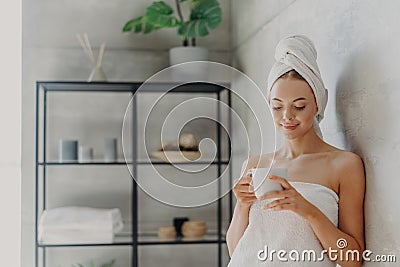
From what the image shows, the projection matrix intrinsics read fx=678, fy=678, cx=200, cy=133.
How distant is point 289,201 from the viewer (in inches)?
63.0

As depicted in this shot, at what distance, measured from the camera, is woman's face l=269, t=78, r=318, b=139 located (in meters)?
1.73

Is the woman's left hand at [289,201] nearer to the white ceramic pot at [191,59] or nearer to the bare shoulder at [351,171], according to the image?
the bare shoulder at [351,171]

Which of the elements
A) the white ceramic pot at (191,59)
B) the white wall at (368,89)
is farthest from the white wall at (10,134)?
the white wall at (368,89)

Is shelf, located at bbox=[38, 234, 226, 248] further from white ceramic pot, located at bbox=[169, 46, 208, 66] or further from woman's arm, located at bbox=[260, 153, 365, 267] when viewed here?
woman's arm, located at bbox=[260, 153, 365, 267]

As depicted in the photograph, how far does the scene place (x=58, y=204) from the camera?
321cm

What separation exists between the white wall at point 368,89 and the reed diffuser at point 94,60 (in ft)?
3.81

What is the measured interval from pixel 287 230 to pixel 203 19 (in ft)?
5.23

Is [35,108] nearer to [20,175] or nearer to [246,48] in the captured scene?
[20,175]

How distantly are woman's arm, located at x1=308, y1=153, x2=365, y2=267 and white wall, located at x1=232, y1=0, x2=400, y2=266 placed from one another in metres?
0.02

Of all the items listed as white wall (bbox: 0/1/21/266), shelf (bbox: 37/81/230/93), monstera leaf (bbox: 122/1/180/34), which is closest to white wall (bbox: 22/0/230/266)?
white wall (bbox: 0/1/21/266)

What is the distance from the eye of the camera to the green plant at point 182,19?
9.93 feet

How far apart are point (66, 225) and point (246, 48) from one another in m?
1.10

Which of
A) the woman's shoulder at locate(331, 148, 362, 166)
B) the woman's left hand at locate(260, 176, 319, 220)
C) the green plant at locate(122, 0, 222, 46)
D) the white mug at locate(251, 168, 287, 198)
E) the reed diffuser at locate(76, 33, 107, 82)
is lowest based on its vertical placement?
the woman's left hand at locate(260, 176, 319, 220)

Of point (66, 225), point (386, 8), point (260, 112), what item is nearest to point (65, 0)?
point (66, 225)
